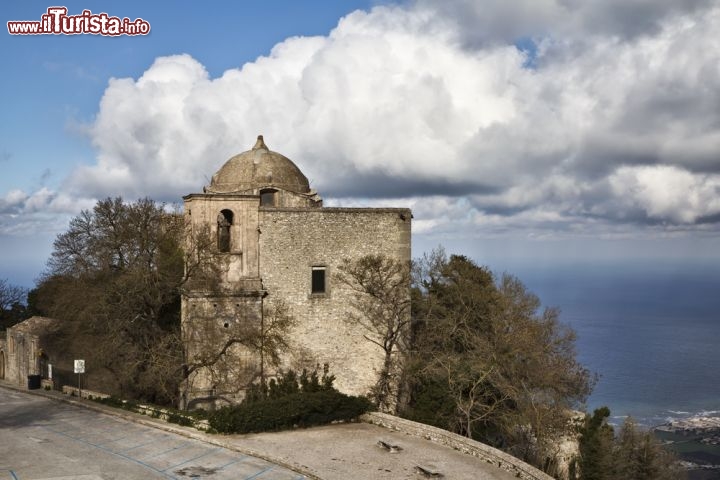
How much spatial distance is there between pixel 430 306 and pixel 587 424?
9.71 metres

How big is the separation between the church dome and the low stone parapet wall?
1236cm

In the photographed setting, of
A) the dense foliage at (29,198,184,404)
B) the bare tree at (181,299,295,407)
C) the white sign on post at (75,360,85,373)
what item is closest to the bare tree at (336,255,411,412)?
the bare tree at (181,299,295,407)

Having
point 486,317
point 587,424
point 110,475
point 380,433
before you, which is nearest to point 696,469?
point 587,424

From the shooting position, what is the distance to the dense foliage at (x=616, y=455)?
2880cm

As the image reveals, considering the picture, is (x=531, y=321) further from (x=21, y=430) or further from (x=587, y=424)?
(x=21, y=430)

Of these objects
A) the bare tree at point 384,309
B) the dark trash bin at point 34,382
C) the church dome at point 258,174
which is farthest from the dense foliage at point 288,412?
the dark trash bin at point 34,382

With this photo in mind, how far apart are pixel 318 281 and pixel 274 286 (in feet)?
6.30

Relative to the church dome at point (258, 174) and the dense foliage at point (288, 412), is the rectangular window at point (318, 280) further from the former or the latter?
the church dome at point (258, 174)

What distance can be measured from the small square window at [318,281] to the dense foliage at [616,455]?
557 inches

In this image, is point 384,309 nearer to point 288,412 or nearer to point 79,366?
point 288,412

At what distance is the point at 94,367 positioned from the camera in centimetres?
2994

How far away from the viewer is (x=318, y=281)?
88.7 ft

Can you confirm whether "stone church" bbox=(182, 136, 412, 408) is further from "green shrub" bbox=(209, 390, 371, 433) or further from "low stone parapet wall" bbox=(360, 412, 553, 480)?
"low stone parapet wall" bbox=(360, 412, 553, 480)

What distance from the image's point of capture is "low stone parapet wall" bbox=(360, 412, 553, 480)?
690 inches
